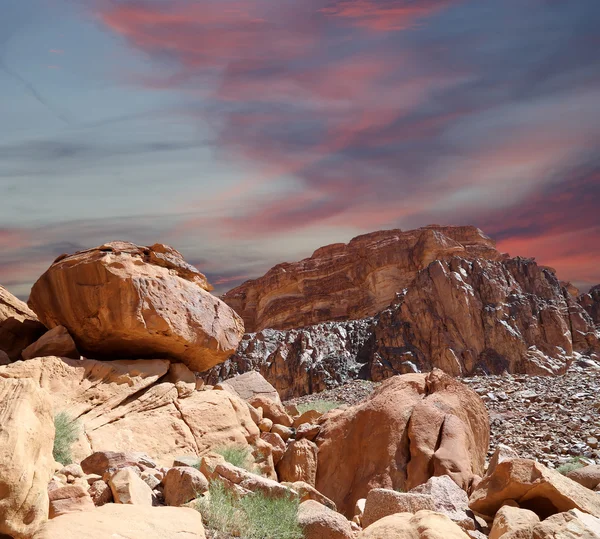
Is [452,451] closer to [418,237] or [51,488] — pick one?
[51,488]

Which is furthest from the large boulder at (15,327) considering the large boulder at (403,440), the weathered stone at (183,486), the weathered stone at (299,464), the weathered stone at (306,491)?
the weathered stone at (183,486)

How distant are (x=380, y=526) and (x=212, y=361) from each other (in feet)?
31.3

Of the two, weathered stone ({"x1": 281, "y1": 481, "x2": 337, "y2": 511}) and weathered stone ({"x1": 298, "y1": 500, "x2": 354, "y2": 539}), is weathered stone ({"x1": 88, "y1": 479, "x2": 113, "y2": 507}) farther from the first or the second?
weathered stone ({"x1": 281, "y1": 481, "x2": 337, "y2": 511})

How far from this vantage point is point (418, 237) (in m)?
83.8

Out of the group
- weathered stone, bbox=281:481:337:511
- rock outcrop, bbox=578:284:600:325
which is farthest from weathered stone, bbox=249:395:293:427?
rock outcrop, bbox=578:284:600:325

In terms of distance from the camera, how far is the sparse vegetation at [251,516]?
5.96 m

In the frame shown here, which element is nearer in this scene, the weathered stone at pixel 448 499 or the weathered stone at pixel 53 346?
the weathered stone at pixel 448 499

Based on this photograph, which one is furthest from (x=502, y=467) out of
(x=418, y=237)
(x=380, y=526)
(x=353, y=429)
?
(x=418, y=237)

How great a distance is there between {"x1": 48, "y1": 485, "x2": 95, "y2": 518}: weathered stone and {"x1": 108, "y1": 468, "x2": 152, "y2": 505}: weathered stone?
0.35 m

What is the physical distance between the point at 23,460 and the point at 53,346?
919 cm

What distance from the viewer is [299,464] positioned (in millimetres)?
11930

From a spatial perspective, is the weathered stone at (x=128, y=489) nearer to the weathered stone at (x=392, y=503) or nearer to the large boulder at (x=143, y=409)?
the weathered stone at (x=392, y=503)

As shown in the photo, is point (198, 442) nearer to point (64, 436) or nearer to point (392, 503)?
point (64, 436)

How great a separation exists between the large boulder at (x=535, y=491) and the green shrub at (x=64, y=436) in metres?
5.94
